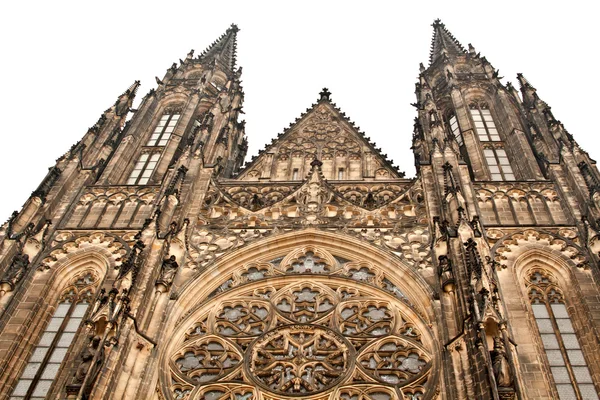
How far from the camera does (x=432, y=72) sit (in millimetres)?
27625

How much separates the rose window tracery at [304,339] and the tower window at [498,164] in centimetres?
614

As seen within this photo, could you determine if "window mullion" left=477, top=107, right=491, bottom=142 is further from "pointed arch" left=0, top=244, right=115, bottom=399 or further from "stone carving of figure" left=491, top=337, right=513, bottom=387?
"pointed arch" left=0, top=244, right=115, bottom=399

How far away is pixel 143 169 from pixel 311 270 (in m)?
7.86

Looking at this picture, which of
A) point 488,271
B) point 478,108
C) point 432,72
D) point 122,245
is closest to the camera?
point 488,271

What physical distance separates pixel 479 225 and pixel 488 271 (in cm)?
187

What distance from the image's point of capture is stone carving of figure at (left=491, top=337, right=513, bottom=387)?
34.5ft

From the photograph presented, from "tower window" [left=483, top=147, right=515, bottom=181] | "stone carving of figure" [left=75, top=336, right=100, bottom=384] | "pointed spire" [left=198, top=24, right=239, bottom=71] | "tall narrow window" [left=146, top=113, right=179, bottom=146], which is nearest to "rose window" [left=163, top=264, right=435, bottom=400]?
"stone carving of figure" [left=75, top=336, right=100, bottom=384]

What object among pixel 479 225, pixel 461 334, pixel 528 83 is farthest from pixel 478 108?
pixel 461 334

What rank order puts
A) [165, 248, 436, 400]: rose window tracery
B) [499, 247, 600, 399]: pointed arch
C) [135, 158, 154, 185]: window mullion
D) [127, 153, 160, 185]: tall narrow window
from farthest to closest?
[127, 153, 160, 185]: tall narrow window
[135, 158, 154, 185]: window mullion
[165, 248, 436, 400]: rose window tracery
[499, 247, 600, 399]: pointed arch

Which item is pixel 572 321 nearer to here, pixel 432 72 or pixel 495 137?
pixel 495 137

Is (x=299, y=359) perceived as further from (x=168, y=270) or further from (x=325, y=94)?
(x=325, y=94)

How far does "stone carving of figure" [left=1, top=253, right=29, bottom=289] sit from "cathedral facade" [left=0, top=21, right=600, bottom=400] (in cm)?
3

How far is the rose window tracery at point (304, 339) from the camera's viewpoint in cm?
1244

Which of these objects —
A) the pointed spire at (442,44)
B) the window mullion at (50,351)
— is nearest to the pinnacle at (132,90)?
the window mullion at (50,351)
